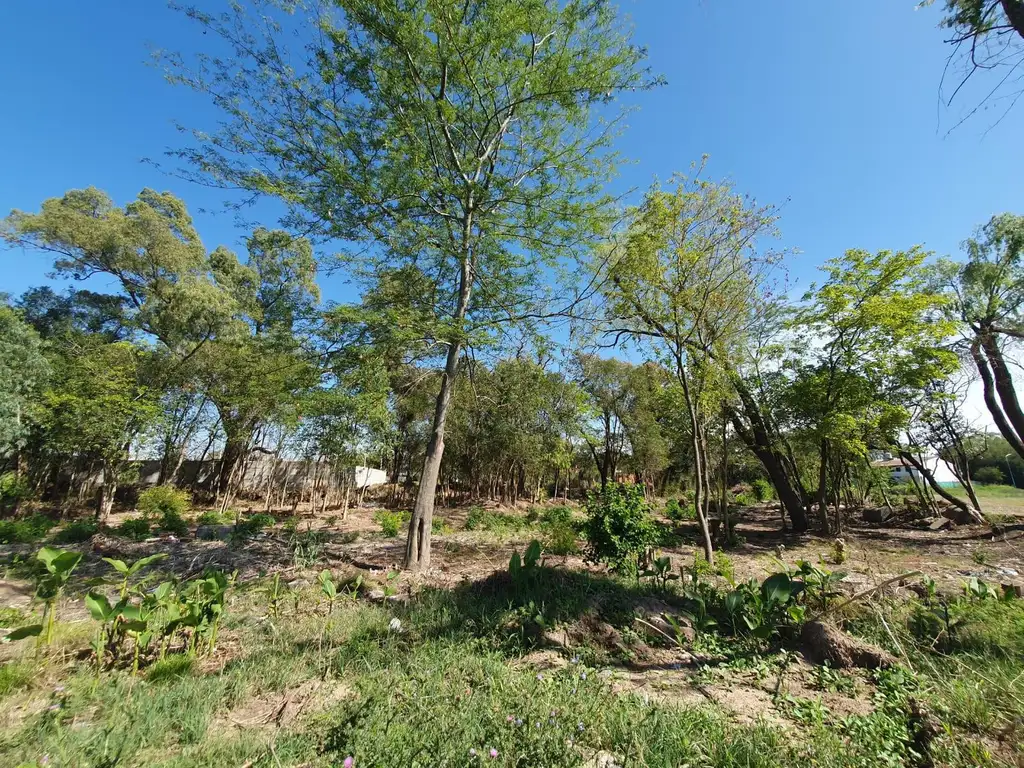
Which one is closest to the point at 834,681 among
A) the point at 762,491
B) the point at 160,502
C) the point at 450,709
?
the point at 450,709

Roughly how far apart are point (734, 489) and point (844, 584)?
2782 cm

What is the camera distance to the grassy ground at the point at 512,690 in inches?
80.8

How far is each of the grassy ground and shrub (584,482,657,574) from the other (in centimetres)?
98

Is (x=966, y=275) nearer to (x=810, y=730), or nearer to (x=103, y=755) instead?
(x=810, y=730)

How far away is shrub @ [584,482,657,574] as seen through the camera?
219 inches

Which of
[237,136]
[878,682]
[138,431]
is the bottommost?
[878,682]

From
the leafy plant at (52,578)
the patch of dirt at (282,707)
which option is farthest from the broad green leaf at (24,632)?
the patch of dirt at (282,707)

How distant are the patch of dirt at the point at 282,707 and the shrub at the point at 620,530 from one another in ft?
12.1

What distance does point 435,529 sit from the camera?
10.6 meters

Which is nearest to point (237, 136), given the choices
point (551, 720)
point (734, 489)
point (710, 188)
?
point (551, 720)

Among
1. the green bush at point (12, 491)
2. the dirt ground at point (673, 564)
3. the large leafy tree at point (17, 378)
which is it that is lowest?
the dirt ground at point (673, 564)

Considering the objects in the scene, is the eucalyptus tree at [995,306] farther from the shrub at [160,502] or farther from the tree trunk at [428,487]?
the shrub at [160,502]

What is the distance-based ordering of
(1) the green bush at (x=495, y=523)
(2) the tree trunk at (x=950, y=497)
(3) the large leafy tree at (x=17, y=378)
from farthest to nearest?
(2) the tree trunk at (x=950, y=497) < (1) the green bush at (x=495, y=523) < (3) the large leafy tree at (x=17, y=378)

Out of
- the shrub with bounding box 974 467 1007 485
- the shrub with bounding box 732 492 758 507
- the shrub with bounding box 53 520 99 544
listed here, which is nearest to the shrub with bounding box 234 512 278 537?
the shrub with bounding box 53 520 99 544
